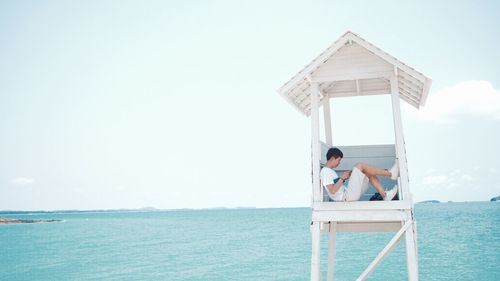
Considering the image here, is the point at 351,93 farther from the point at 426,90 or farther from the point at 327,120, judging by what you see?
the point at 426,90

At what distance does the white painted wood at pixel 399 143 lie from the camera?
20.9ft

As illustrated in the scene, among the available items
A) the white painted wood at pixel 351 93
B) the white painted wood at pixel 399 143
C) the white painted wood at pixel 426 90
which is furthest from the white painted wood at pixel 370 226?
the white painted wood at pixel 351 93

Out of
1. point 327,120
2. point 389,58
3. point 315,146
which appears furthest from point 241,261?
point 389,58

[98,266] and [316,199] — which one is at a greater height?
[316,199]

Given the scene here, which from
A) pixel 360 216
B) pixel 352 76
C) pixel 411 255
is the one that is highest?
pixel 352 76

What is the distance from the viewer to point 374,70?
6.96 metres

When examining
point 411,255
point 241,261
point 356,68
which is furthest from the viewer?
point 241,261

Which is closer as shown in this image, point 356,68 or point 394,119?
point 394,119

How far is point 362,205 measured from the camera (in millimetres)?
6402

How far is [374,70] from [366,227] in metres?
3.14

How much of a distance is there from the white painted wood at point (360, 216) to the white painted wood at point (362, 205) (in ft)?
0.19

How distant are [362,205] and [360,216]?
18cm

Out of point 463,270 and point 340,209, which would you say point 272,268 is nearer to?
point 463,270

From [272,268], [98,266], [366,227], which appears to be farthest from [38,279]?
[366,227]
